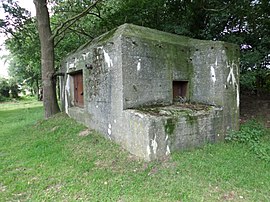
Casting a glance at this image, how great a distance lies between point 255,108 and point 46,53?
805cm

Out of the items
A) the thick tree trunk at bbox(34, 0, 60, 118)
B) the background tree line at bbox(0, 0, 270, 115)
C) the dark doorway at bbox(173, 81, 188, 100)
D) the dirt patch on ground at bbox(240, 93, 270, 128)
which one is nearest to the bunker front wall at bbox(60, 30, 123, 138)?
the thick tree trunk at bbox(34, 0, 60, 118)

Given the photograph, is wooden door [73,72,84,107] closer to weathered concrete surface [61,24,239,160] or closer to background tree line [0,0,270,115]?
weathered concrete surface [61,24,239,160]

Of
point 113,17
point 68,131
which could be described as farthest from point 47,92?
point 113,17

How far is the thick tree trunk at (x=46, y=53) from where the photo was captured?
7746 millimetres

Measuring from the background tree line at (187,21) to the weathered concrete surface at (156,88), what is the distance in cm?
172

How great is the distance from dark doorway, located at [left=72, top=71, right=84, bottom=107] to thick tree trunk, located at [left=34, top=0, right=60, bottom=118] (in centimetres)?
113

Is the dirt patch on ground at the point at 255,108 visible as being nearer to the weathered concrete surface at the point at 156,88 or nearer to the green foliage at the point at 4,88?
the weathered concrete surface at the point at 156,88

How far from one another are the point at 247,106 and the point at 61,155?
689cm

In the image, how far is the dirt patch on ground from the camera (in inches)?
271

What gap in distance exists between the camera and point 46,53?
7.89 meters

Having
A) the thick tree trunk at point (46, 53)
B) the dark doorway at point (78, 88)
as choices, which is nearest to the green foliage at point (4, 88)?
the thick tree trunk at point (46, 53)

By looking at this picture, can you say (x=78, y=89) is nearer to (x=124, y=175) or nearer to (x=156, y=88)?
(x=156, y=88)

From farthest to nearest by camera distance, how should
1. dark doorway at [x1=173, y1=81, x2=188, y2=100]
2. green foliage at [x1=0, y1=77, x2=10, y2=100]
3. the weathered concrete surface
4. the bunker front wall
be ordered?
1. green foliage at [x1=0, y1=77, x2=10, y2=100]
2. dark doorway at [x1=173, y1=81, x2=188, y2=100]
3. the bunker front wall
4. the weathered concrete surface

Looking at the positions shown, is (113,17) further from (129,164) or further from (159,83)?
(129,164)
